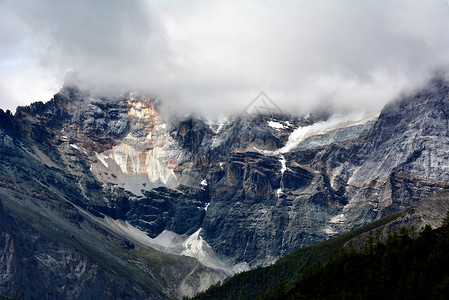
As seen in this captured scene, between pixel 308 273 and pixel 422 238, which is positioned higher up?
pixel 422 238

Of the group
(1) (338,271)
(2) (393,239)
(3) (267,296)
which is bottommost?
(3) (267,296)

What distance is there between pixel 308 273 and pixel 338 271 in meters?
11.6

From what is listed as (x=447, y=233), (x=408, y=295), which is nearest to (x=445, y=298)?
(x=408, y=295)

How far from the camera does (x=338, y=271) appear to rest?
188 metres

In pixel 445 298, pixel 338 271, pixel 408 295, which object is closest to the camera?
pixel 445 298

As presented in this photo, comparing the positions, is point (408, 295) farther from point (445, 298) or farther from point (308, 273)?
point (308, 273)

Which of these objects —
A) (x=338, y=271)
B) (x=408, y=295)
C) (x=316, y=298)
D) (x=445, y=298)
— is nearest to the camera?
(x=445, y=298)

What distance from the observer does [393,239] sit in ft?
627

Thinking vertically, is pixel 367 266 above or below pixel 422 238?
below

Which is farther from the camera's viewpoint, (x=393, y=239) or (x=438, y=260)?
(x=393, y=239)

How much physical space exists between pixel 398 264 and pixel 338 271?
18333 mm

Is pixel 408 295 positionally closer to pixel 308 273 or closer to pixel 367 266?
pixel 367 266

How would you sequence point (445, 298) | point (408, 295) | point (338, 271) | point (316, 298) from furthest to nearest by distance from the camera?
point (338, 271), point (316, 298), point (408, 295), point (445, 298)

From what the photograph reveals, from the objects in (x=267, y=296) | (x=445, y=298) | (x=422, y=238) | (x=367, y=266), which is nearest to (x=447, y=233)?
(x=422, y=238)
